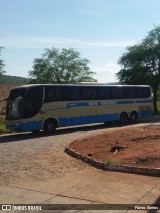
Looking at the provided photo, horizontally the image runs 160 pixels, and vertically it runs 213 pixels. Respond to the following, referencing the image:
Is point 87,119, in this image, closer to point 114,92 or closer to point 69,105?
point 69,105

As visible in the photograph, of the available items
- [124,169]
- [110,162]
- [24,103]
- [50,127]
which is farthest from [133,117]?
[124,169]

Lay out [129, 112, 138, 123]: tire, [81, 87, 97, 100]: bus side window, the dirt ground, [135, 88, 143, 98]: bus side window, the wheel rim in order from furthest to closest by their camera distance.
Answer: [135, 88, 143, 98]: bus side window < [129, 112, 138, 123]: tire < [81, 87, 97, 100]: bus side window < the wheel rim < the dirt ground

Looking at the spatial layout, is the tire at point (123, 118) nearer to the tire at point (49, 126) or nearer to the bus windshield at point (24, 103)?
the tire at point (49, 126)

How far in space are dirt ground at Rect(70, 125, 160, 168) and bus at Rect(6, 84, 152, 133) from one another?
5.71 metres

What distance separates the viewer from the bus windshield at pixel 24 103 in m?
20.3

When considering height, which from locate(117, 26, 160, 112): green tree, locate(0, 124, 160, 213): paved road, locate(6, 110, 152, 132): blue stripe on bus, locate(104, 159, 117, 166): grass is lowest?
locate(0, 124, 160, 213): paved road

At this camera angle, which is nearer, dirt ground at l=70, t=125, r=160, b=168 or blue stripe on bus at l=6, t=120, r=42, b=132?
dirt ground at l=70, t=125, r=160, b=168

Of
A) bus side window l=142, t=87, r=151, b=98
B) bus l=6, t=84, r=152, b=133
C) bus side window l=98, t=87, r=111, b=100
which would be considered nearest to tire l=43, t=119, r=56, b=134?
bus l=6, t=84, r=152, b=133

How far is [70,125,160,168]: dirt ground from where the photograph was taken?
1043 cm

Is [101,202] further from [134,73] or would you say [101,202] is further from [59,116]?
[134,73]

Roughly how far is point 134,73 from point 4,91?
12963 millimetres

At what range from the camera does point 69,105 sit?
2250 cm

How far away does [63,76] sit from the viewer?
42.4m

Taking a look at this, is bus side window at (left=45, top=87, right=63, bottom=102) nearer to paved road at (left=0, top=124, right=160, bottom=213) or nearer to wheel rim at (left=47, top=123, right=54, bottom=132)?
wheel rim at (left=47, top=123, right=54, bottom=132)
